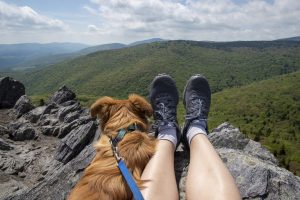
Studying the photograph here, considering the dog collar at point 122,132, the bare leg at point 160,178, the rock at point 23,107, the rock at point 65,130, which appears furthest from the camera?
the rock at point 23,107

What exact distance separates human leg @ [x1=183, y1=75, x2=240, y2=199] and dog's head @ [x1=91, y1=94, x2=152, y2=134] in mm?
982

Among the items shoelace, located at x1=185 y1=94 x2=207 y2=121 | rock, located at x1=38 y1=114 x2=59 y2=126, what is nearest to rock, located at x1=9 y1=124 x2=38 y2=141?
rock, located at x1=38 y1=114 x2=59 y2=126

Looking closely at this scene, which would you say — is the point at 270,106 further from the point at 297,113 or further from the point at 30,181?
the point at 30,181

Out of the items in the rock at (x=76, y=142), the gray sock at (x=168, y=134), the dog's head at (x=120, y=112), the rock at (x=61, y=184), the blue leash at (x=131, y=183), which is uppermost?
the dog's head at (x=120, y=112)

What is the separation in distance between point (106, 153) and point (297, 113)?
127871mm

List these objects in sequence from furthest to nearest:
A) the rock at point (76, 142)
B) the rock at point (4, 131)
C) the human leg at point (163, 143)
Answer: the rock at point (4, 131), the rock at point (76, 142), the human leg at point (163, 143)

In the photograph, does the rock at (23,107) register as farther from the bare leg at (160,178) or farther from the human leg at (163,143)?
the bare leg at (160,178)

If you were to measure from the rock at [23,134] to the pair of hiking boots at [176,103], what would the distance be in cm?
1635

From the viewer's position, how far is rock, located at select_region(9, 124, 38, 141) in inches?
864

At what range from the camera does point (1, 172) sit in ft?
52.1

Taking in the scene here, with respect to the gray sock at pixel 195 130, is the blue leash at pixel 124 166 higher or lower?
higher

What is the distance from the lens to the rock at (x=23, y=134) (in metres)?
21.9

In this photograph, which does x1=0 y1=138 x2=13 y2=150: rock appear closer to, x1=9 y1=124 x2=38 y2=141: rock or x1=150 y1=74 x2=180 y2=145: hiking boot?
x1=9 y1=124 x2=38 y2=141: rock

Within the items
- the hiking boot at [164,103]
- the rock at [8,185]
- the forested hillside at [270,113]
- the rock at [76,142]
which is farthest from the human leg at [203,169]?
the forested hillside at [270,113]
